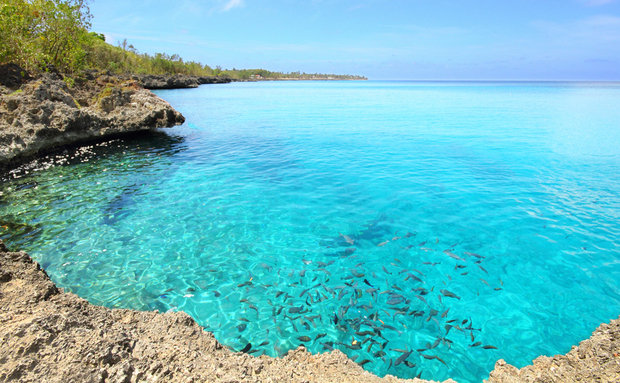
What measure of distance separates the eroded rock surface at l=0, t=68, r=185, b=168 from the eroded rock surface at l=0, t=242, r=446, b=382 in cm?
1207

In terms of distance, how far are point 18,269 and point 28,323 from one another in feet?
4.59

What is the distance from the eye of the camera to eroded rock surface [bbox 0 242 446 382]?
243 centimetres

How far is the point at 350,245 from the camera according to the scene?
292 inches

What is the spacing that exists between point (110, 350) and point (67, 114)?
15.2 metres

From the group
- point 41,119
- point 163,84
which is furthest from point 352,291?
point 163,84

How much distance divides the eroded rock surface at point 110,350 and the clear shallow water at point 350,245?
153cm

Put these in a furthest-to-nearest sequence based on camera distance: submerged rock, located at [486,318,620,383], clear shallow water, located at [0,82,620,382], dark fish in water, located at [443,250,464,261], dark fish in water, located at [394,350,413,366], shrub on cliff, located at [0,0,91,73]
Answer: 1. shrub on cliff, located at [0,0,91,73]
2. dark fish in water, located at [443,250,464,261]
3. clear shallow water, located at [0,82,620,382]
4. dark fish in water, located at [394,350,413,366]
5. submerged rock, located at [486,318,620,383]

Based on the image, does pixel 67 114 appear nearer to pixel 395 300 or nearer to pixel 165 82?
pixel 395 300

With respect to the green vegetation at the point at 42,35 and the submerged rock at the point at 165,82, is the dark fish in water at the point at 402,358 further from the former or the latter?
the submerged rock at the point at 165,82

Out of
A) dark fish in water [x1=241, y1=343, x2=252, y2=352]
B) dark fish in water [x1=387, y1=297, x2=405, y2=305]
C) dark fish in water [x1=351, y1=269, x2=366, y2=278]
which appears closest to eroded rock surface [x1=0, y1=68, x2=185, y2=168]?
dark fish in water [x1=241, y1=343, x2=252, y2=352]

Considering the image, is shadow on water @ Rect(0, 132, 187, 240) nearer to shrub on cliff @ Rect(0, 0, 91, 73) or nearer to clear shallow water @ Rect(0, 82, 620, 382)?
clear shallow water @ Rect(0, 82, 620, 382)

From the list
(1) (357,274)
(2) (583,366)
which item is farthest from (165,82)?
(2) (583,366)

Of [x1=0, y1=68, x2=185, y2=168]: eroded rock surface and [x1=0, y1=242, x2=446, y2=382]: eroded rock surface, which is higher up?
[x1=0, y1=68, x2=185, y2=168]: eroded rock surface

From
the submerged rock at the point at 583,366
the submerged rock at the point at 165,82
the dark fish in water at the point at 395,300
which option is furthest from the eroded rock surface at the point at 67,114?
the submerged rock at the point at 165,82
